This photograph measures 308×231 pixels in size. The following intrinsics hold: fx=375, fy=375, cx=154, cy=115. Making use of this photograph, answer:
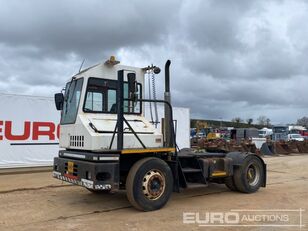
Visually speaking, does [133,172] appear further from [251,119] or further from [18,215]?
[251,119]

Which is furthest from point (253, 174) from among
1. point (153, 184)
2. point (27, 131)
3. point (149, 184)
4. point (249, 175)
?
point (27, 131)

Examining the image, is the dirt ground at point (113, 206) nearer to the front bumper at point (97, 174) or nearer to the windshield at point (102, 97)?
the front bumper at point (97, 174)

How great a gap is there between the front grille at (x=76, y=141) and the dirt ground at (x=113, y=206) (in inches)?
54.6

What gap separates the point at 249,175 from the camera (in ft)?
34.3

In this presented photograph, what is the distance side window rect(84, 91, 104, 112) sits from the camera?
27.4ft

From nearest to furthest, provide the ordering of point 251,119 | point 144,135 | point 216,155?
point 144,135 < point 216,155 < point 251,119

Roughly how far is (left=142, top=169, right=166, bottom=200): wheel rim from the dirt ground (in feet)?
1.19

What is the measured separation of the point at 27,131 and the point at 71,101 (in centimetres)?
761

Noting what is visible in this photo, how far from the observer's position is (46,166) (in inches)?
634

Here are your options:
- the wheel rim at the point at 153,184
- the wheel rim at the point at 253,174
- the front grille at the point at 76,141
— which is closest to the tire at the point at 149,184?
the wheel rim at the point at 153,184

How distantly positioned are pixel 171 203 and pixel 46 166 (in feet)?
29.3

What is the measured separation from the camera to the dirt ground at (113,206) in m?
6.77

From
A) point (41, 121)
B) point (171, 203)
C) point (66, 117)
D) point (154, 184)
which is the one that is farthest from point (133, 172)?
point (41, 121)

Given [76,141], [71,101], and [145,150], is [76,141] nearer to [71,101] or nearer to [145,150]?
[71,101]
